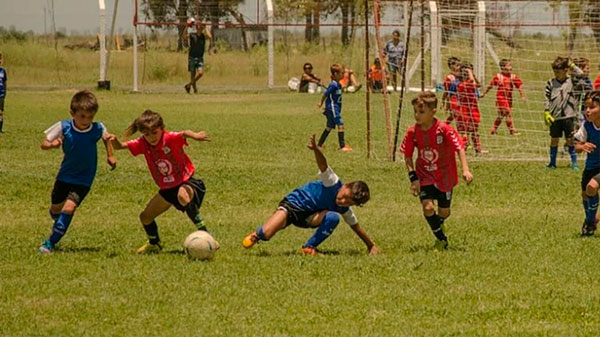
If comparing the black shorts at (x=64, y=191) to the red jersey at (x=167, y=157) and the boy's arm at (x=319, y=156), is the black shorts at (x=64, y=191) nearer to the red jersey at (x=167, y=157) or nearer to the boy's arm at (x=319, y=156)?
the red jersey at (x=167, y=157)

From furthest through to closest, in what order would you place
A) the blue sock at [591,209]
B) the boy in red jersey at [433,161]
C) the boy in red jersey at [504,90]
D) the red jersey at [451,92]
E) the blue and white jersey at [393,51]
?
1. the blue and white jersey at [393,51]
2. the boy in red jersey at [504,90]
3. the red jersey at [451,92]
4. the blue sock at [591,209]
5. the boy in red jersey at [433,161]

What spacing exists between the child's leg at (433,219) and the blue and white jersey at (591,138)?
1864 mm

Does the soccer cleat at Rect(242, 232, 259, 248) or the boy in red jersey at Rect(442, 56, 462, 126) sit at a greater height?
the boy in red jersey at Rect(442, 56, 462, 126)

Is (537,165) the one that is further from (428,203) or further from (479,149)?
(428,203)

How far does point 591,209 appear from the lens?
38.7 feet

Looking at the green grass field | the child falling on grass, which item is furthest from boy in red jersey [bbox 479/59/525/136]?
A: the child falling on grass

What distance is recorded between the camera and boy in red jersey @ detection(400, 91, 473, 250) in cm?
1086

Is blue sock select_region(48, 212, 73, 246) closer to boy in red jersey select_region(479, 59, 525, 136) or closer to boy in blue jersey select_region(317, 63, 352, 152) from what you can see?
boy in blue jersey select_region(317, 63, 352, 152)

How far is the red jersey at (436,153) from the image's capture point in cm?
1088

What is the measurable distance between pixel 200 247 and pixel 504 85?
1443 cm

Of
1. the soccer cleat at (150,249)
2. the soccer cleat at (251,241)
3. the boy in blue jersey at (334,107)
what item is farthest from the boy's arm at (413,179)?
the boy in blue jersey at (334,107)

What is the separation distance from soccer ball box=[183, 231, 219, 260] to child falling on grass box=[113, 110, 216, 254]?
56cm

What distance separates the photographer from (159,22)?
39.0m

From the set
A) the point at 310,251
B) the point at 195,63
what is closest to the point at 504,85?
the point at 310,251
